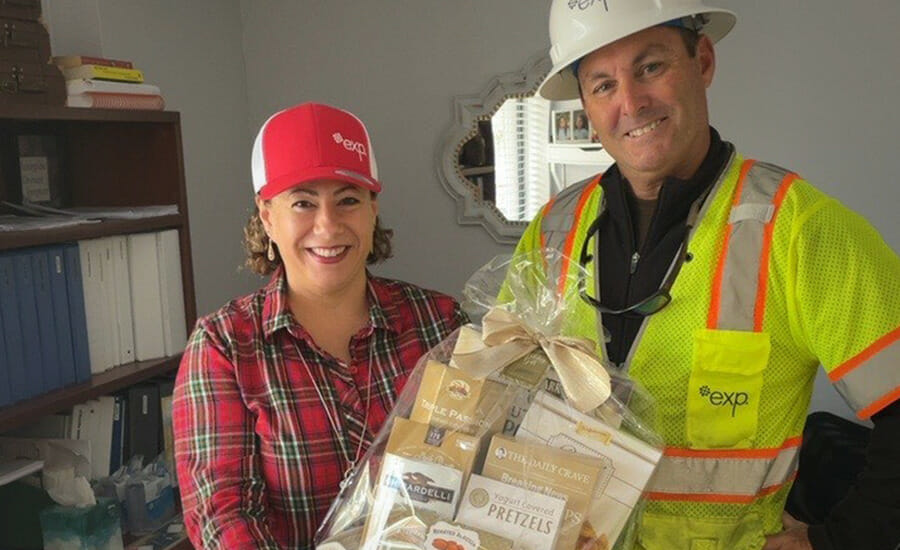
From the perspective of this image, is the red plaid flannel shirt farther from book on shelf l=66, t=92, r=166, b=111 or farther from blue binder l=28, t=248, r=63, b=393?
book on shelf l=66, t=92, r=166, b=111

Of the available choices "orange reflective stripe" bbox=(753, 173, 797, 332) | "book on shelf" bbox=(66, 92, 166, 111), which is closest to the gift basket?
"orange reflective stripe" bbox=(753, 173, 797, 332)

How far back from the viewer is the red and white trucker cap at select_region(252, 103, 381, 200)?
132 centimetres

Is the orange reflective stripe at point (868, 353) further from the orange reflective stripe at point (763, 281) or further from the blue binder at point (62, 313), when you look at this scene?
the blue binder at point (62, 313)

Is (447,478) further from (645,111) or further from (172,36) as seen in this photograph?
(172,36)

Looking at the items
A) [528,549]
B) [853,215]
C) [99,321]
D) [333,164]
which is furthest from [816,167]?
[99,321]

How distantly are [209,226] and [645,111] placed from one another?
6.68 ft

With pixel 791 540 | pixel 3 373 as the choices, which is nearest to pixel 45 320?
pixel 3 373

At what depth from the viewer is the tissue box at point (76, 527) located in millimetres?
1976

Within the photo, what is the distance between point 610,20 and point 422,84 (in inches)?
67.3

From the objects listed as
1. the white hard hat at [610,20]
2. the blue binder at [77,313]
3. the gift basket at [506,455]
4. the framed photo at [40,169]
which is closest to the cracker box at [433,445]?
the gift basket at [506,455]

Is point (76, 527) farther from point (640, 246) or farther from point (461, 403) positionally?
point (640, 246)

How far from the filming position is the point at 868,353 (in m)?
1.16

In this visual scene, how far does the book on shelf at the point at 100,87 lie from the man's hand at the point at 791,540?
1.86 m

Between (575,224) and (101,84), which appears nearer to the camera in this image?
(575,224)
